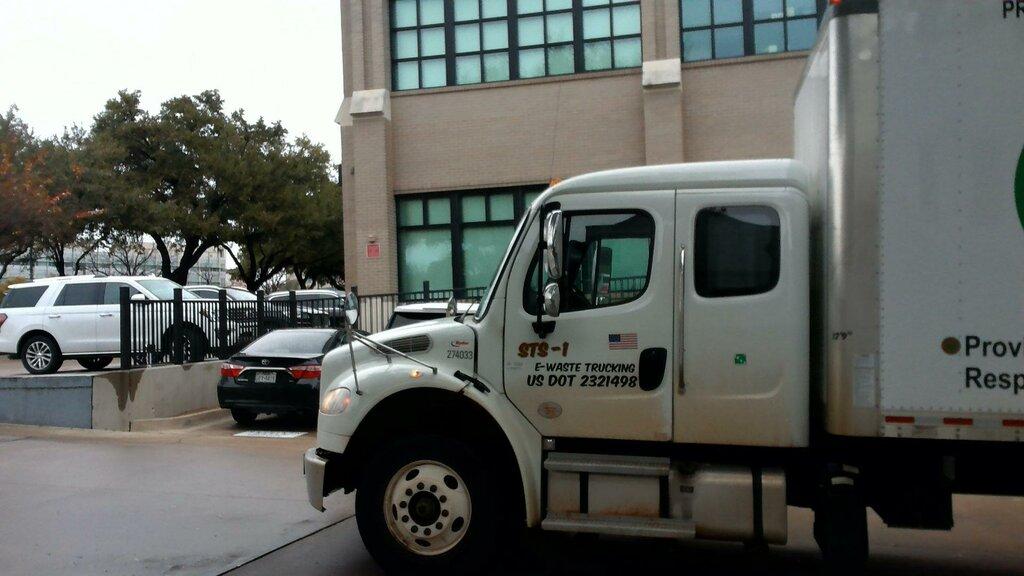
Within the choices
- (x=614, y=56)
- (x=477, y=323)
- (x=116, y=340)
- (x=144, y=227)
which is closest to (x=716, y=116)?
(x=614, y=56)

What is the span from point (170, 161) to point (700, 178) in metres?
40.1

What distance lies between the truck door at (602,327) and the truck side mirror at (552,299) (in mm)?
198

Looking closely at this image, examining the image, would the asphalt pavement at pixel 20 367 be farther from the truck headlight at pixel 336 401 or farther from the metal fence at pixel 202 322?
the truck headlight at pixel 336 401

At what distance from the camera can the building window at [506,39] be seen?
21844mm

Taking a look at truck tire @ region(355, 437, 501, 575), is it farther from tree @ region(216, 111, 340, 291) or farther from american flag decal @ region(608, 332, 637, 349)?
tree @ region(216, 111, 340, 291)

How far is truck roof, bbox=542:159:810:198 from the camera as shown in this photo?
5570 millimetres

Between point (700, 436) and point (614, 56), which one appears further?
point (614, 56)

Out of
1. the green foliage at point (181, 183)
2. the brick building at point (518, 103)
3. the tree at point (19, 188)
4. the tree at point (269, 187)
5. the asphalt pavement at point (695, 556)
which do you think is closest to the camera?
the asphalt pavement at point (695, 556)

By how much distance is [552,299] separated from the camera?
5453 mm

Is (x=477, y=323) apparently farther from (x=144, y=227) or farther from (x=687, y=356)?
(x=144, y=227)

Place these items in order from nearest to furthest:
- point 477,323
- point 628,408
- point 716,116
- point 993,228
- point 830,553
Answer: point 993,228
point 830,553
point 628,408
point 477,323
point 716,116

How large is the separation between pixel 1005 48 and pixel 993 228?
931 millimetres

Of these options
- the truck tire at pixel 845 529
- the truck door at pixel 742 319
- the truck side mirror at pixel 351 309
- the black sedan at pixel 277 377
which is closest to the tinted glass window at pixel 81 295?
the black sedan at pixel 277 377

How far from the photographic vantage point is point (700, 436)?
17.9ft
